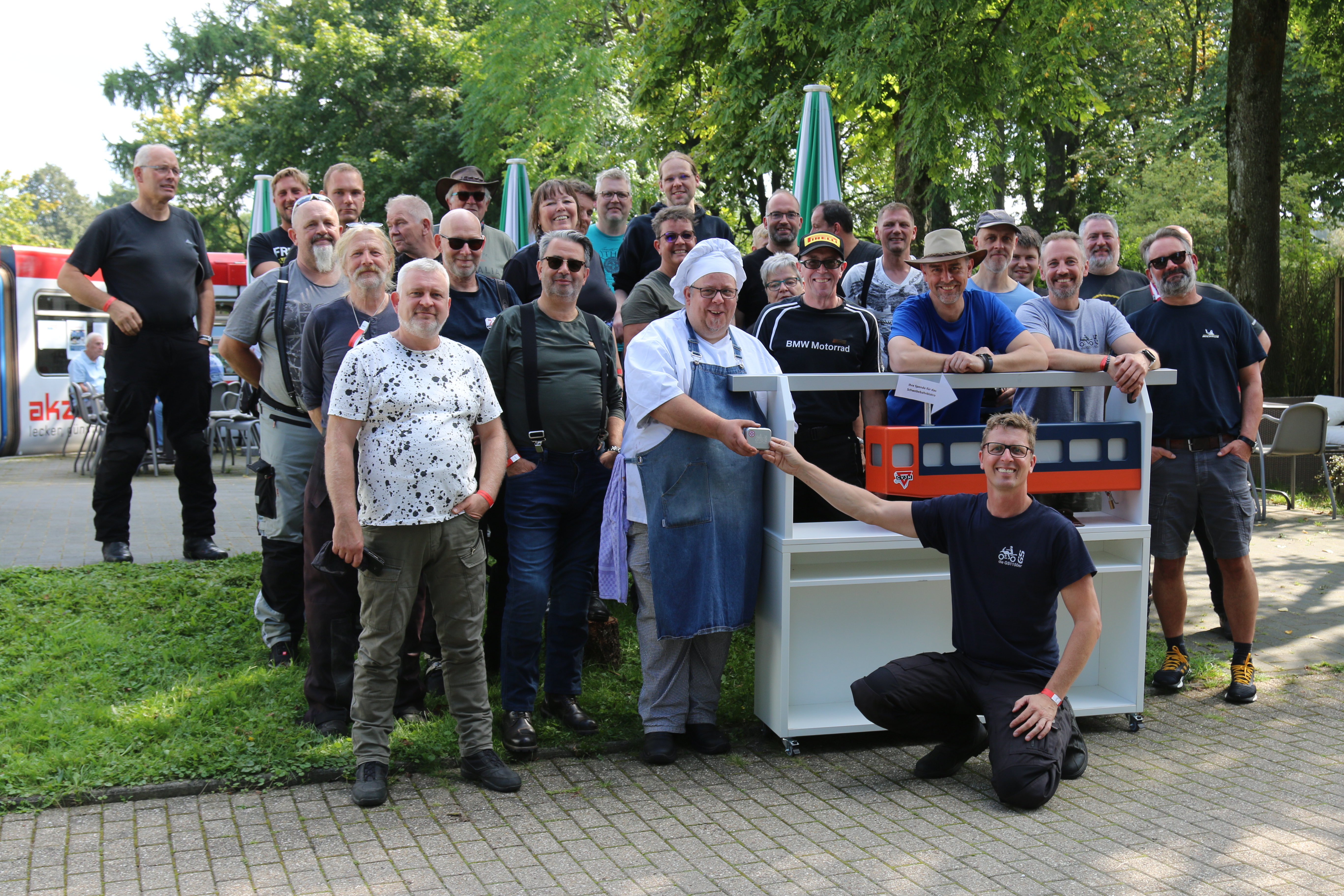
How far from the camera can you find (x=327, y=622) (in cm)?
473

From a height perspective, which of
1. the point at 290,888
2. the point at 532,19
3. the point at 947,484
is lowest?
the point at 290,888

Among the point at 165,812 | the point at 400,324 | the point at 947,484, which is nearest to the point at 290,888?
the point at 165,812

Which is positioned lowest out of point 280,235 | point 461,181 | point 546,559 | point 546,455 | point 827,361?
point 546,559

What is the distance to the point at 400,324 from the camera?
417 cm

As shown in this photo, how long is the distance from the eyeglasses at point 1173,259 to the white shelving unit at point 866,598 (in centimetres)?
71

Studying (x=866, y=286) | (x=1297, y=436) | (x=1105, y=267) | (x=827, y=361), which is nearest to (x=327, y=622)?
(x=827, y=361)

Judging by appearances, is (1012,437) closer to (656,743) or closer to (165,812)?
(656,743)

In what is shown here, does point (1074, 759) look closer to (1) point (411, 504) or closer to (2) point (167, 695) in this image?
(1) point (411, 504)

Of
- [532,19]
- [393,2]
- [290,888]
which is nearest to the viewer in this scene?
[290,888]

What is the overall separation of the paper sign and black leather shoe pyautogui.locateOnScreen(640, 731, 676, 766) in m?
1.78

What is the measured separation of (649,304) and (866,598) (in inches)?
71.1

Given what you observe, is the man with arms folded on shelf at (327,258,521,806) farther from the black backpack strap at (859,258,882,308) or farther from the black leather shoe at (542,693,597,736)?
the black backpack strap at (859,258,882,308)

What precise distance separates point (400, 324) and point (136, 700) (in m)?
2.33

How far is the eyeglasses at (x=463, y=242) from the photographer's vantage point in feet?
16.8
